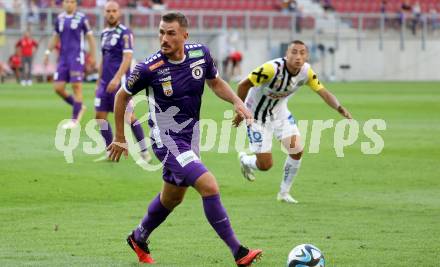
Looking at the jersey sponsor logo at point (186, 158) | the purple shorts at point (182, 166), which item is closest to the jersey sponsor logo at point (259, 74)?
the purple shorts at point (182, 166)

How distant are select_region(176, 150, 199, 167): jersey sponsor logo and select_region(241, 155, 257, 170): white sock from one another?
192 inches

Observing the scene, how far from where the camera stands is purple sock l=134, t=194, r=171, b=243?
27.2 ft

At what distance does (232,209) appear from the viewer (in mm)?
11188

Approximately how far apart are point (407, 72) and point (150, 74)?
45369mm

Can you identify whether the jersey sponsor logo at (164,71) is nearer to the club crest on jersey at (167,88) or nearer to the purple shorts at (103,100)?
the club crest on jersey at (167,88)

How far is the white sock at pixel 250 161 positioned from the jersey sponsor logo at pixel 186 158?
192 inches

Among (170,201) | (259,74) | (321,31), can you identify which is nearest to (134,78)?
(170,201)

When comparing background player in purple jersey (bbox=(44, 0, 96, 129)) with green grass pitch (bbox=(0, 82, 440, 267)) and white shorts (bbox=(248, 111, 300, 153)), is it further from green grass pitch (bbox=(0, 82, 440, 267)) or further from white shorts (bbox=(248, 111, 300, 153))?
white shorts (bbox=(248, 111, 300, 153))

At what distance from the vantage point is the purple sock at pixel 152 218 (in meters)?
8.29

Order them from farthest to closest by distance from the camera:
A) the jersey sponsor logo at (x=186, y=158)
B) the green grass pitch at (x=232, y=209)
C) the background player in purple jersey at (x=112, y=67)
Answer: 1. the background player in purple jersey at (x=112, y=67)
2. the green grass pitch at (x=232, y=209)
3. the jersey sponsor logo at (x=186, y=158)

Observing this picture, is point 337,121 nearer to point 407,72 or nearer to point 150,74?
point 150,74

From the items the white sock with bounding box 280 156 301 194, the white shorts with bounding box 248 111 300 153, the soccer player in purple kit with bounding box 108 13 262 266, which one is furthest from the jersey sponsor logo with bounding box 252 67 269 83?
the soccer player in purple kit with bounding box 108 13 262 266

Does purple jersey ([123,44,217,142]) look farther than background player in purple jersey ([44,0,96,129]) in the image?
No

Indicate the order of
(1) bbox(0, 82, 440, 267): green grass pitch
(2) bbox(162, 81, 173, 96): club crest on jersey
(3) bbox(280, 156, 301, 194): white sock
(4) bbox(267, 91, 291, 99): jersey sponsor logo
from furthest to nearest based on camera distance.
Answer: (4) bbox(267, 91, 291, 99): jersey sponsor logo, (3) bbox(280, 156, 301, 194): white sock, (1) bbox(0, 82, 440, 267): green grass pitch, (2) bbox(162, 81, 173, 96): club crest on jersey
